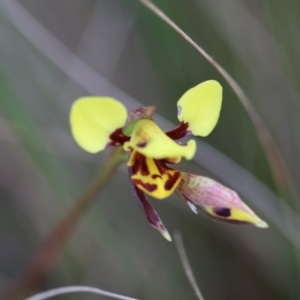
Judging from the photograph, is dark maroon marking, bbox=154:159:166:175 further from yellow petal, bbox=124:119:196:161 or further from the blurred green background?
the blurred green background

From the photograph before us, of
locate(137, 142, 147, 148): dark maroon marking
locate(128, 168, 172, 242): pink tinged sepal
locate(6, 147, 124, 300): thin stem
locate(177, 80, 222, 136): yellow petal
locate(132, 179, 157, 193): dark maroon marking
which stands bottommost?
locate(6, 147, 124, 300): thin stem

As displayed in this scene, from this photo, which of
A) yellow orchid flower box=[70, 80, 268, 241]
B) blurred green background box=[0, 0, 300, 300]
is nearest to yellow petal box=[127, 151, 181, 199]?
yellow orchid flower box=[70, 80, 268, 241]

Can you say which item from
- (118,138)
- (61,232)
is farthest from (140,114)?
(61,232)

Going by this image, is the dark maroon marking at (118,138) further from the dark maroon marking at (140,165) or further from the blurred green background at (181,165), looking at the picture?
the blurred green background at (181,165)

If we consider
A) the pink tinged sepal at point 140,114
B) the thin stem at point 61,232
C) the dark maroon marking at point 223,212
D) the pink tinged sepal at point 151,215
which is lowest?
the thin stem at point 61,232

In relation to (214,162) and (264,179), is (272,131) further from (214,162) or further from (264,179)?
(214,162)

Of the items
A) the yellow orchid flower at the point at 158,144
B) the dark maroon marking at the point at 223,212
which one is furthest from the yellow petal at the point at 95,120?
the dark maroon marking at the point at 223,212
